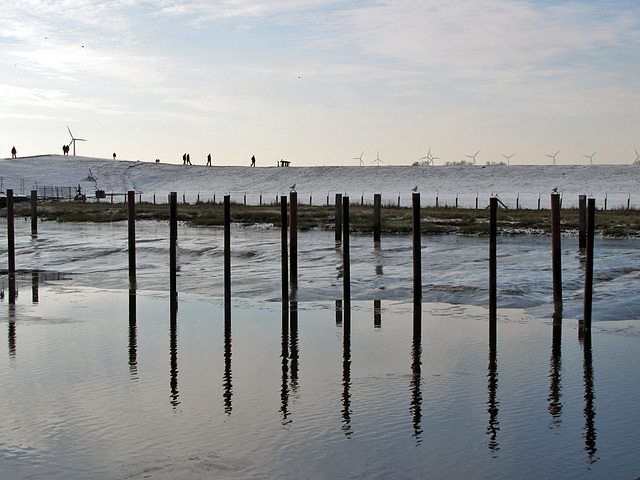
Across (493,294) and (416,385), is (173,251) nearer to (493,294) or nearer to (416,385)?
(493,294)

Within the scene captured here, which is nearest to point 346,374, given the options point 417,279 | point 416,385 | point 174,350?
point 416,385

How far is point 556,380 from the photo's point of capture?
9.84 meters

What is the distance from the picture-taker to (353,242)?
27.9 meters

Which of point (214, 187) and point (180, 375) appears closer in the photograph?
point (180, 375)

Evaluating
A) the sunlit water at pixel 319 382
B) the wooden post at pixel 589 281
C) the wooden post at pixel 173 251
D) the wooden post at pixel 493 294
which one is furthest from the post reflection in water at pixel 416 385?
the wooden post at pixel 173 251

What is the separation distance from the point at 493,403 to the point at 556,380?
1373 millimetres

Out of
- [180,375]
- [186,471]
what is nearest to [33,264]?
[180,375]

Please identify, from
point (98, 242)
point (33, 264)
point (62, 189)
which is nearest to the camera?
point (33, 264)

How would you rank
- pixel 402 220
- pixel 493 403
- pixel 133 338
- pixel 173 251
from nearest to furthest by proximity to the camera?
pixel 493 403 < pixel 133 338 < pixel 173 251 < pixel 402 220

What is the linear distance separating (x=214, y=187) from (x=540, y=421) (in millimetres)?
80552

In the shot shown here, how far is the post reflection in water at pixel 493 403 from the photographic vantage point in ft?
25.3

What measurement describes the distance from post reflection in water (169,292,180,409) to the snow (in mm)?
49063

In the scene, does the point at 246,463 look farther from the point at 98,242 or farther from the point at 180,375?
the point at 98,242

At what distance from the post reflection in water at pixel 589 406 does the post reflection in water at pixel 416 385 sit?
63.5 inches
